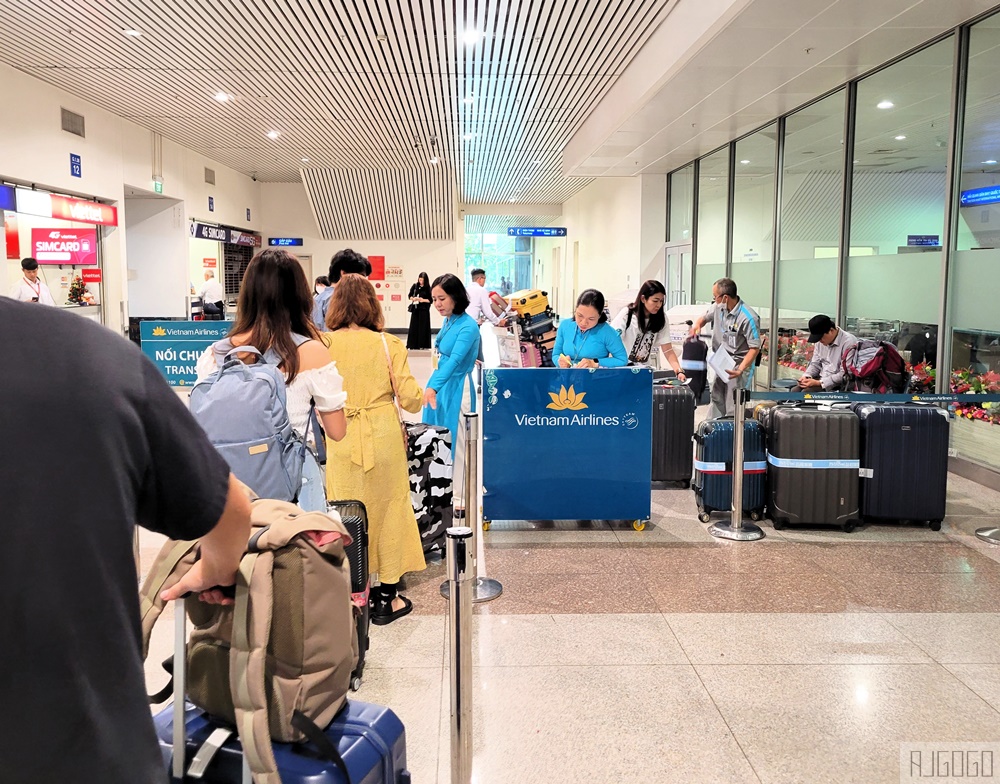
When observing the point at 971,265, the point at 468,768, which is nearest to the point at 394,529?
the point at 468,768

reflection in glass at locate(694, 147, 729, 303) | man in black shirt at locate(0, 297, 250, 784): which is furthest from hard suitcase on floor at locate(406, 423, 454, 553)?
reflection in glass at locate(694, 147, 729, 303)

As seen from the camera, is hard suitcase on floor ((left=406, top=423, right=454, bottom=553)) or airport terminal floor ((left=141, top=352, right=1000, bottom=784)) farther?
hard suitcase on floor ((left=406, top=423, right=454, bottom=553))

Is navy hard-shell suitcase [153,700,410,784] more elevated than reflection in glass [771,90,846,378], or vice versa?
reflection in glass [771,90,846,378]

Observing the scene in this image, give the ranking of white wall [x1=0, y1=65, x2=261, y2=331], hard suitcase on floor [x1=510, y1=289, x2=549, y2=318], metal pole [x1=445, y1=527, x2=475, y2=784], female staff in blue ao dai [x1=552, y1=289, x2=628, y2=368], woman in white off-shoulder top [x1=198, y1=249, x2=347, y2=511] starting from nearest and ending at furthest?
metal pole [x1=445, y1=527, x2=475, y2=784] < woman in white off-shoulder top [x1=198, y1=249, x2=347, y2=511] < female staff in blue ao dai [x1=552, y1=289, x2=628, y2=368] < hard suitcase on floor [x1=510, y1=289, x2=549, y2=318] < white wall [x1=0, y1=65, x2=261, y2=331]

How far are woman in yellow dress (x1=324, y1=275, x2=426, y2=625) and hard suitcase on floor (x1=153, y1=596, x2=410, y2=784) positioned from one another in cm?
203

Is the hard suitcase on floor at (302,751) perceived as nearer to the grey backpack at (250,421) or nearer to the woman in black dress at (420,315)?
the grey backpack at (250,421)

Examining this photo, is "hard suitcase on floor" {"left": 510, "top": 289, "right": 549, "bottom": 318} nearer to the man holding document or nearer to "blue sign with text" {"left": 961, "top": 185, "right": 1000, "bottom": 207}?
the man holding document

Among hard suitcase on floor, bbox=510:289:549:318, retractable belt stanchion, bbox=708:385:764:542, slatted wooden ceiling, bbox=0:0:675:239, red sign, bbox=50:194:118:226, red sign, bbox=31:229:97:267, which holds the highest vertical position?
slatted wooden ceiling, bbox=0:0:675:239

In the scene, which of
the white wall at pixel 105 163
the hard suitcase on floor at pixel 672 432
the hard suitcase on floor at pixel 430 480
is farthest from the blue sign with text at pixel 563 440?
the white wall at pixel 105 163

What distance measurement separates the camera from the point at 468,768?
2418mm

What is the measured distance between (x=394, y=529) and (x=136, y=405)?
2998 mm

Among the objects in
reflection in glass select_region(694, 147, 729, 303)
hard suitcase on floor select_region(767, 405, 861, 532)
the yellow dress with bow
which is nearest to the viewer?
the yellow dress with bow

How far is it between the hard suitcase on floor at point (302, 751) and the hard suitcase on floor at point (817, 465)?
408 cm

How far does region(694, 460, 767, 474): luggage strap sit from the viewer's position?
5.60 m
